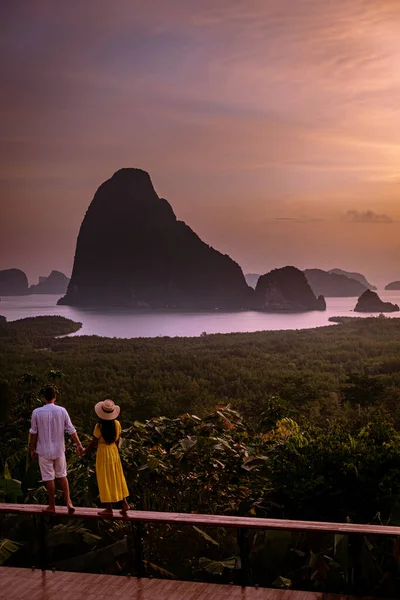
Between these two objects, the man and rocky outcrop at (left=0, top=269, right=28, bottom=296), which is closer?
the man

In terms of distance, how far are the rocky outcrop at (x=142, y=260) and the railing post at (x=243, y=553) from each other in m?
110

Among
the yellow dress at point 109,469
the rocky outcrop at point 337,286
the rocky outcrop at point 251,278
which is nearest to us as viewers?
the yellow dress at point 109,469

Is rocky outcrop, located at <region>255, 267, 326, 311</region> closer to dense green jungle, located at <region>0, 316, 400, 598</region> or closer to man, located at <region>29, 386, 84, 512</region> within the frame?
dense green jungle, located at <region>0, 316, 400, 598</region>

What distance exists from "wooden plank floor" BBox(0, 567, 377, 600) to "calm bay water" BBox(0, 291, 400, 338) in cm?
5878

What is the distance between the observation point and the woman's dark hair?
166 inches

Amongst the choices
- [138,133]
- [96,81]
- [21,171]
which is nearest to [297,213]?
[138,133]

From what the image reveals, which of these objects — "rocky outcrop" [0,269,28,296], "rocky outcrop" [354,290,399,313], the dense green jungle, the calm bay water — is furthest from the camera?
"rocky outcrop" [0,269,28,296]

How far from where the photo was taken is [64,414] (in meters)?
4.36

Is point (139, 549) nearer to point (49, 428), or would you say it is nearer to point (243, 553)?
point (243, 553)

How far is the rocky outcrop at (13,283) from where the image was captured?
107 meters

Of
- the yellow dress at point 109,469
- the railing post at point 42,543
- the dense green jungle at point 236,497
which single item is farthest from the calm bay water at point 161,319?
the railing post at point 42,543

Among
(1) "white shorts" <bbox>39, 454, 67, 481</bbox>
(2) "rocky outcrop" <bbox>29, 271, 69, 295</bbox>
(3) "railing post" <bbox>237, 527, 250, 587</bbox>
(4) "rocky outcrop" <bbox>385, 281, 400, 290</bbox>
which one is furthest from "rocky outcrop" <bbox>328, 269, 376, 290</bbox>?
(3) "railing post" <bbox>237, 527, 250, 587</bbox>

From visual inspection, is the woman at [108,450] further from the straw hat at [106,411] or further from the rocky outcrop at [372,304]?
the rocky outcrop at [372,304]

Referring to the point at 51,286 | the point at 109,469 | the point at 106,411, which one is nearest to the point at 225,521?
the point at 109,469
